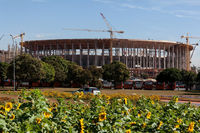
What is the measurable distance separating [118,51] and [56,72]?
55708 millimetres

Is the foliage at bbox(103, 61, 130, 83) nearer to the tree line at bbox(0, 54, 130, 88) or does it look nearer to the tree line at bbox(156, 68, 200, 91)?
the tree line at bbox(0, 54, 130, 88)

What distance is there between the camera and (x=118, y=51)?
399 feet

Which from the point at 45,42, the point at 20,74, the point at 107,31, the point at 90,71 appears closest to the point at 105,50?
the point at 45,42

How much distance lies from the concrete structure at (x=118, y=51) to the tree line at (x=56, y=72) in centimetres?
4334

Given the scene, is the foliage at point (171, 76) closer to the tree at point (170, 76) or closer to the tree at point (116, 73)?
the tree at point (170, 76)

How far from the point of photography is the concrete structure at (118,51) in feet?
387

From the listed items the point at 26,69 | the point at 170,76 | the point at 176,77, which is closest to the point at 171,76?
the point at 170,76

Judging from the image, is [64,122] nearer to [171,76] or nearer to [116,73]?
[116,73]

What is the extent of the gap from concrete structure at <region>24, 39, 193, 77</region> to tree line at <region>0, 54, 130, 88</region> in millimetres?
43344

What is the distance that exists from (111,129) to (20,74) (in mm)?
47565

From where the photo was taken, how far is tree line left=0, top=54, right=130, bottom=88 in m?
52.4

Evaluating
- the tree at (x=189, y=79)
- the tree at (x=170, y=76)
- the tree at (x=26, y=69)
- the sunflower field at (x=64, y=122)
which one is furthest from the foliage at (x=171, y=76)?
the sunflower field at (x=64, y=122)

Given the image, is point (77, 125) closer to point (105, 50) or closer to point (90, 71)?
→ point (90, 71)

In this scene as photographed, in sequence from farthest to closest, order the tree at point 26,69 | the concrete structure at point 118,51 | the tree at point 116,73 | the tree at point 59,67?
the concrete structure at point 118,51 → the tree at point 59,67 → the tree at point 116,73 → the tree at point 26,69
